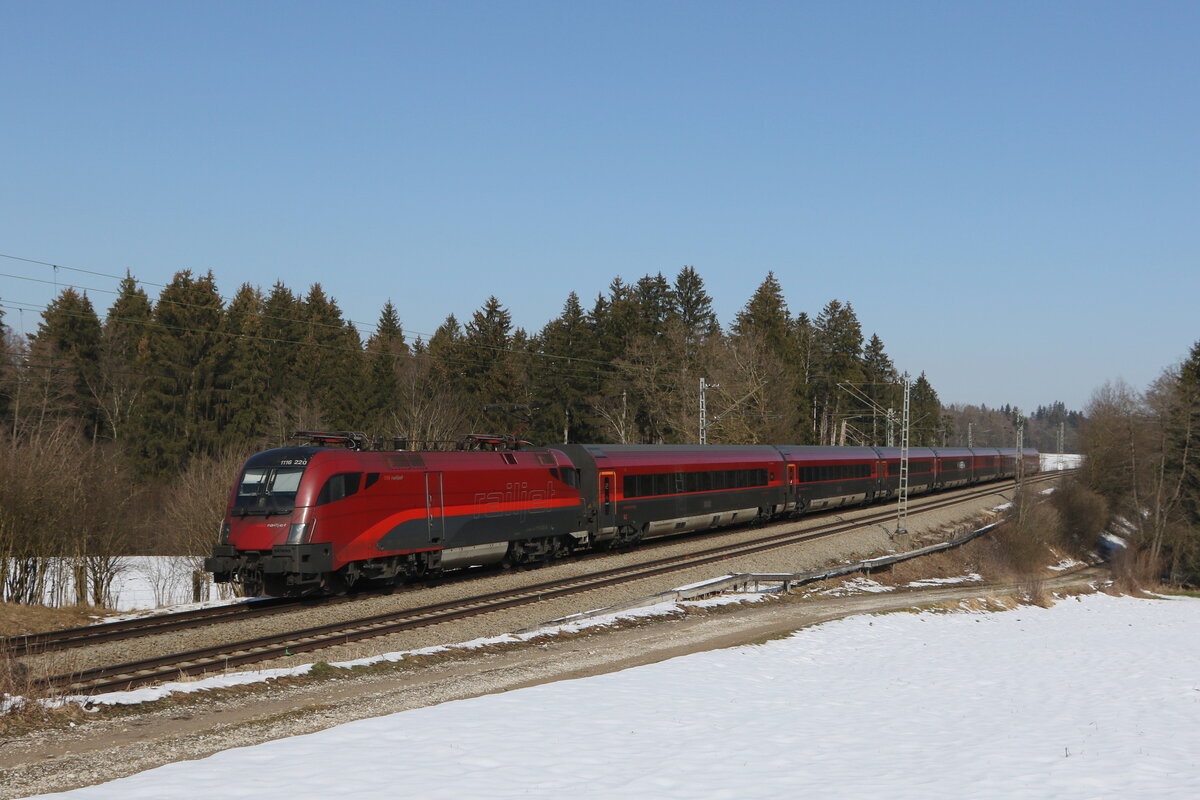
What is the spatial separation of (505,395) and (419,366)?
8.06 meters

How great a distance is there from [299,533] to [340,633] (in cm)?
303

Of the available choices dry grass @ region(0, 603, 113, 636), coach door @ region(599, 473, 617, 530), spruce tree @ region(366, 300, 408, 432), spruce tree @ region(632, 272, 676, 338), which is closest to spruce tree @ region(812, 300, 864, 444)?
spruce tree @ region(632, 272, 676, 338)

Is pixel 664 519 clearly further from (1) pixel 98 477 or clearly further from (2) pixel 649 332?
(2) pixel 649 332

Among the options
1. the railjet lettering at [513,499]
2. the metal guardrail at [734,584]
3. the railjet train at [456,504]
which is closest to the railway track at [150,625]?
the railjet train at [456,504]

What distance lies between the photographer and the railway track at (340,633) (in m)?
14.3

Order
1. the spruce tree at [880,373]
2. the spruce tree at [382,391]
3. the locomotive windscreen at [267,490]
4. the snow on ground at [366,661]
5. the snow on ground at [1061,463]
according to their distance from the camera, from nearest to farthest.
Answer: the snow on ground at [366,661] < the locomotive windscreen at [267,490] < the spruce tree at [382,391] < the snow on ground at [1061,463] < the spruce tree at [880,373]

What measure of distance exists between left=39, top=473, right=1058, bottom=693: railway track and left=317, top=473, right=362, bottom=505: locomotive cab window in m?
2.80

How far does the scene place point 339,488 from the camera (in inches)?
831

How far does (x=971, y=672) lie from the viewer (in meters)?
20.6

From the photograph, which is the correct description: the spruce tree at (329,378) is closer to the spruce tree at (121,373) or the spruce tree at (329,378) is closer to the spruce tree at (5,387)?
the spruce tree at (121,373)

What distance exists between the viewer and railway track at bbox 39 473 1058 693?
14273 mm

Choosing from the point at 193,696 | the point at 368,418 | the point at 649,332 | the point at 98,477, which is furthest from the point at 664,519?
the point at 649,332

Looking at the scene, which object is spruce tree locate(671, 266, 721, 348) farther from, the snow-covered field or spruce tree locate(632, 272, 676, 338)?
the snow-covered field

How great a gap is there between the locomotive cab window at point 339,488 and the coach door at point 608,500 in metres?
10.4
